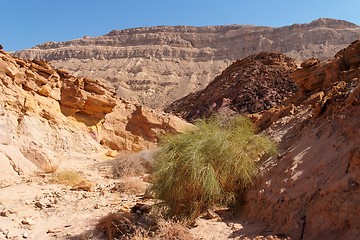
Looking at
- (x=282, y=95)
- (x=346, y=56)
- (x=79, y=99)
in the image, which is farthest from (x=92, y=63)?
(x=346, y=56)

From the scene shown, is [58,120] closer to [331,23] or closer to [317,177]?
[317,177]

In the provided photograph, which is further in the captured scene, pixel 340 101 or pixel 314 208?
pixel 340 101

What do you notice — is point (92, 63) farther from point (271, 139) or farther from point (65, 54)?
point (271, 139)

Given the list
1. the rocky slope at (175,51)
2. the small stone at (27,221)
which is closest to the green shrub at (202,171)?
the small stone at (27,221)

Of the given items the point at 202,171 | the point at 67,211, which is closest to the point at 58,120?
the point at 67,211

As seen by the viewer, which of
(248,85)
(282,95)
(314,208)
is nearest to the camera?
(314,208)

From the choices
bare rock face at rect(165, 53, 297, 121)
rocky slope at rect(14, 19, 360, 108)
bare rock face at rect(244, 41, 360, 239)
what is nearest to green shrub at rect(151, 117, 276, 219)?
bare rock face at rect(244, 41, 360, 239)

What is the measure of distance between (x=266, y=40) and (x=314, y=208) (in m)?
76.8

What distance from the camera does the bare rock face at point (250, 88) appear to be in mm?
26656

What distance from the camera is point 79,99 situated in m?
15.7

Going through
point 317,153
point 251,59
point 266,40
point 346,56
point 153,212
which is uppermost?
point 266,40

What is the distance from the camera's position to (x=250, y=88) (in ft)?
93.4

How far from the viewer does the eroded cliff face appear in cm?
1220

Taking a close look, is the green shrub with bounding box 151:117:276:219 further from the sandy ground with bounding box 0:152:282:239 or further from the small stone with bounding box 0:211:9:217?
the small stone with bounding box 0:211:9:217
